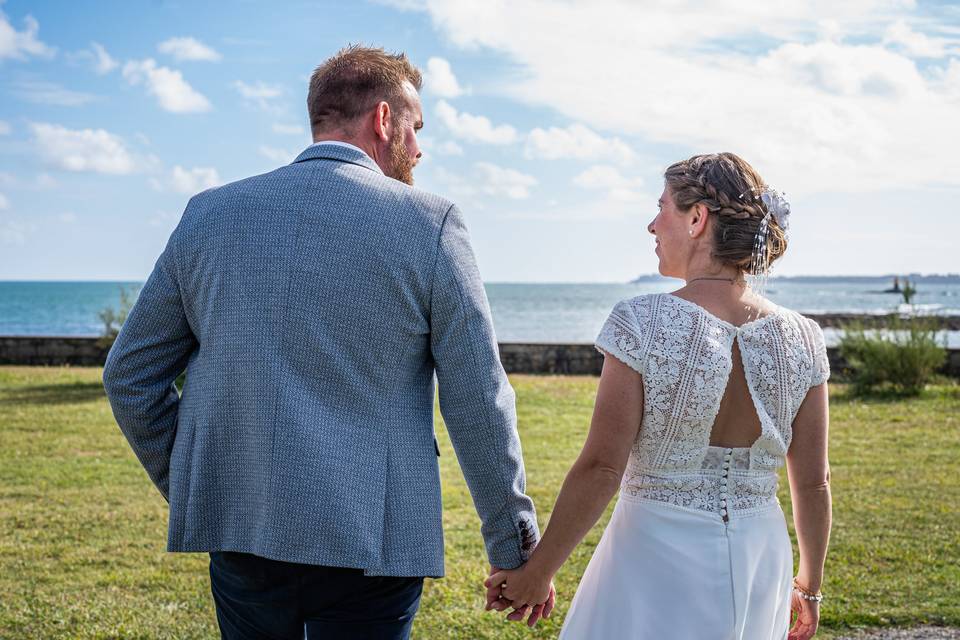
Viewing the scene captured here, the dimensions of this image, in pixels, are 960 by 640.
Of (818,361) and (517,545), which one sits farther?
(818,361)

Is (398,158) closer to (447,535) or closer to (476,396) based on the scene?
(476,396)

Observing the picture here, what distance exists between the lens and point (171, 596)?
5090 mm

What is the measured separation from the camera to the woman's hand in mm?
2787

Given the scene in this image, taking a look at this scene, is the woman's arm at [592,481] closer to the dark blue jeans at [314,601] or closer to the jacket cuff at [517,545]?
the jacket cuff at [517,545]

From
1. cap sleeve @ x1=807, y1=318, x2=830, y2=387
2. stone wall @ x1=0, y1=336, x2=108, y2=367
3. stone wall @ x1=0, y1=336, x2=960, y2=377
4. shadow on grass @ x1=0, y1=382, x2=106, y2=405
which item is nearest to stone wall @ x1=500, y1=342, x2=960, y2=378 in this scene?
stone wall @ x1=0, y1=336, x2=960, y2=377

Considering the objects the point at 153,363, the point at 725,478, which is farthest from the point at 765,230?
the point at 153,363

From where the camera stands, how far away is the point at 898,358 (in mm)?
13023

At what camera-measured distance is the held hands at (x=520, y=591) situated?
240 cm

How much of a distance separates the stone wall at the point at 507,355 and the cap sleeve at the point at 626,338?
14455 mm

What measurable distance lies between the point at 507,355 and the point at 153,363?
1518 centimetres

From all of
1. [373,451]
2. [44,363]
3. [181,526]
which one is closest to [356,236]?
[373,451]

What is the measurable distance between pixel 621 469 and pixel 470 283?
0.62 meters

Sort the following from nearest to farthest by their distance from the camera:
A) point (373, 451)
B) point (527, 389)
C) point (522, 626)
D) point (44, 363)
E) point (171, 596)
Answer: point (373, 451), point (522, 626), point (171, 596), point (527, 389), point (44, 363)

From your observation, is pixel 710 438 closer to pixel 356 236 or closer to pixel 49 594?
pixel 356 236
